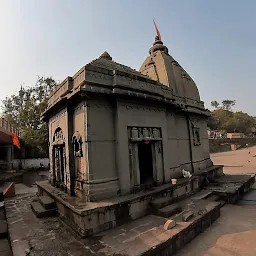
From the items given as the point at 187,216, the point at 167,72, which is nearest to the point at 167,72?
the point at 167,72

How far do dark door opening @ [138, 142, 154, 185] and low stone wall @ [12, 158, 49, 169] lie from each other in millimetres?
20658

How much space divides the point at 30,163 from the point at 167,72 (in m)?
23.1

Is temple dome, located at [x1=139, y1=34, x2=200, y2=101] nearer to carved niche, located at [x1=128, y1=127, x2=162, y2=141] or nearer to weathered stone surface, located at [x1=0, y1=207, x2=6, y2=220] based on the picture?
carved niche, located at [x1=128, y1=127, x2=162, y2=141]

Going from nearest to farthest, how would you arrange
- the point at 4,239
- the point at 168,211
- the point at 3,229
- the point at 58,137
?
1. the point at 4,239
2. the point at 3,229
3. the point at 168,211
4. the point at 58,137

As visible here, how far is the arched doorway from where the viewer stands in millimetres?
8342

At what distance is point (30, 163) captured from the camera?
88.0 ft

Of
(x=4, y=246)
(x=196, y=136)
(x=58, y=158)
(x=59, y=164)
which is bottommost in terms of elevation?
(x=4, y=246)

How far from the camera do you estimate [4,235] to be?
5.98 m

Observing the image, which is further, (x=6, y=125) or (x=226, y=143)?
(x=226, y=143)

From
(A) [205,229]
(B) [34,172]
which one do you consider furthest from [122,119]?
(B) [34,172]

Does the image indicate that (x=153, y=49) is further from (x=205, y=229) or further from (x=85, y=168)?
(x=205, y=229)

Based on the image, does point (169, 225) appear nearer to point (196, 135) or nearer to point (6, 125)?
point (196, 135)

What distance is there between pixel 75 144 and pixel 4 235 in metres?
3.31

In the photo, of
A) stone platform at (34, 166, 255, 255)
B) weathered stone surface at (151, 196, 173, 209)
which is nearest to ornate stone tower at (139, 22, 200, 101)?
stone platform at (34, 166, 255, 255)
